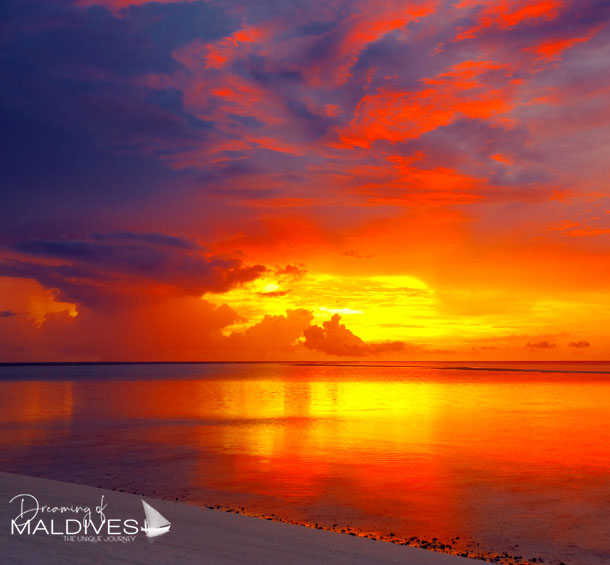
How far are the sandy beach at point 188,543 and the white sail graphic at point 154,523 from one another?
16cm

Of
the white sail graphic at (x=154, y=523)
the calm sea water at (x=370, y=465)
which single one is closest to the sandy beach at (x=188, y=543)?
the white sail graphic at (x=154, y=523)

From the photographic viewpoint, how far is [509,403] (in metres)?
56.8

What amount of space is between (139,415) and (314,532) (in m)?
34.1

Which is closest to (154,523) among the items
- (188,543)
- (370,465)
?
(188,543)

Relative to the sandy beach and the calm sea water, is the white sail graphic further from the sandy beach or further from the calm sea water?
the calm sea water

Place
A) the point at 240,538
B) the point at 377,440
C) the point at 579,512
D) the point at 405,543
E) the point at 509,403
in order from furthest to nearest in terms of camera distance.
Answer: the point at 509,403 → the point at 377,440 → the point at 579,512 → the point at 405,543 → the point at 240,538

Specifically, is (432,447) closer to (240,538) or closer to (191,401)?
(240,538)

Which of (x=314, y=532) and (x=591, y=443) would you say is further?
(x=591, y=443)

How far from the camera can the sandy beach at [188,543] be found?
9.83 metres

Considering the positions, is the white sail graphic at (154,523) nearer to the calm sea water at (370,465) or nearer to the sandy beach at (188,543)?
the sandy beach at (188,543)

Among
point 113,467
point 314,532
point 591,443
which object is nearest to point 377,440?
point 591,443

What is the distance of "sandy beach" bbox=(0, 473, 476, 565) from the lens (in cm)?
983

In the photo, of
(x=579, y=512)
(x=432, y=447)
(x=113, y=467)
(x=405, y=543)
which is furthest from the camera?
(x=432, y=447)

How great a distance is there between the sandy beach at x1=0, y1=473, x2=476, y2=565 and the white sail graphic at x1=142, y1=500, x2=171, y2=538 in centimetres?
16
